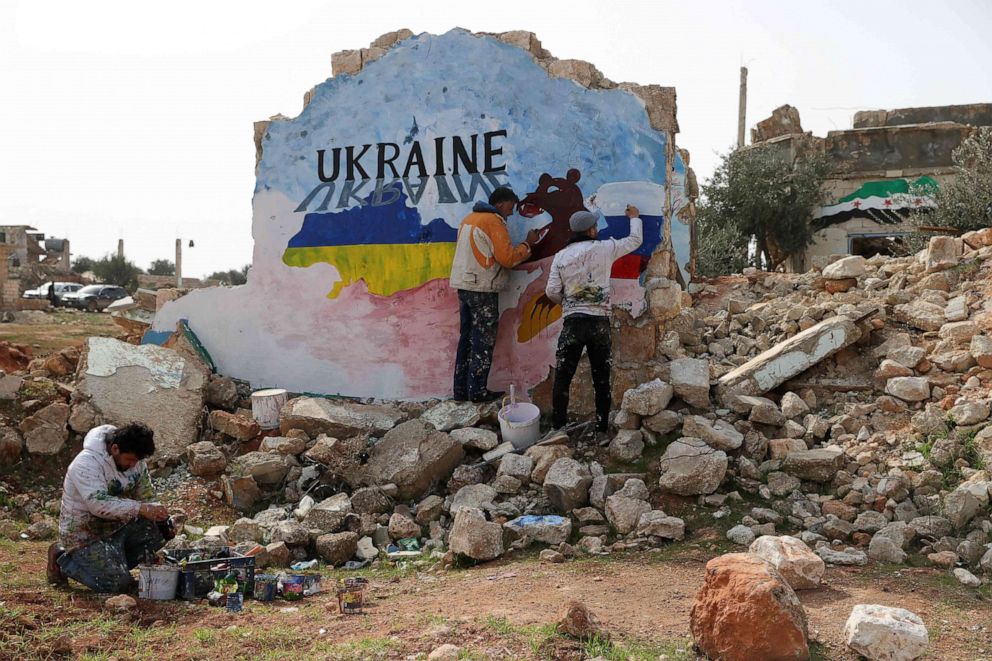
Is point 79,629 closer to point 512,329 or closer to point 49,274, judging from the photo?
point 512,329

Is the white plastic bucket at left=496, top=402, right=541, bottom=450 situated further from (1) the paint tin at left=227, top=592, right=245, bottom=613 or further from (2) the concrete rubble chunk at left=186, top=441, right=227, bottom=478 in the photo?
(1) the paint tin at left=227, top=592, right=245, bottom=613

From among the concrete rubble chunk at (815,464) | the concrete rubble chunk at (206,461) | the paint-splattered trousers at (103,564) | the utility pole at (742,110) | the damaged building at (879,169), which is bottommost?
the paint-splattered trousers at (103,564)

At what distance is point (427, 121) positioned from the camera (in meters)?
7.73

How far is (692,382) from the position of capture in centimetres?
614

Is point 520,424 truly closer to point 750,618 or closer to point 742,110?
point 750,618

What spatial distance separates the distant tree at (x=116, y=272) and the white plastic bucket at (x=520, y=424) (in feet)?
130

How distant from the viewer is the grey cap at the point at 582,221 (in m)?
6.36

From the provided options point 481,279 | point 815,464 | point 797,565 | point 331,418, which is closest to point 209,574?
point 331,418

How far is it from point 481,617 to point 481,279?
3494mm

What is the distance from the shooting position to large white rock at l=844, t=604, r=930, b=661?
3.21m

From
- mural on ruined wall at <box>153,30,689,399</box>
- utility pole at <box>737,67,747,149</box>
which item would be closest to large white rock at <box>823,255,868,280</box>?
mural on ruined wall at <box>153,30,689,399</box>

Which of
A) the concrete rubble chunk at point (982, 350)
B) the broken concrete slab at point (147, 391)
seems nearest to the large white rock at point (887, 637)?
the concrete rubble chunk at point (982, 350)

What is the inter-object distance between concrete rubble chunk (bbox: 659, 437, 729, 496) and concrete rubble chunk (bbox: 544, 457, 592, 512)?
51cm

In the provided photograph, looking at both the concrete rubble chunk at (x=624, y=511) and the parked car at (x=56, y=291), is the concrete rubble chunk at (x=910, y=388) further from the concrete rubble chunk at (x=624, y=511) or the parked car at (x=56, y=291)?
the parked car at (x=56, y=291)
